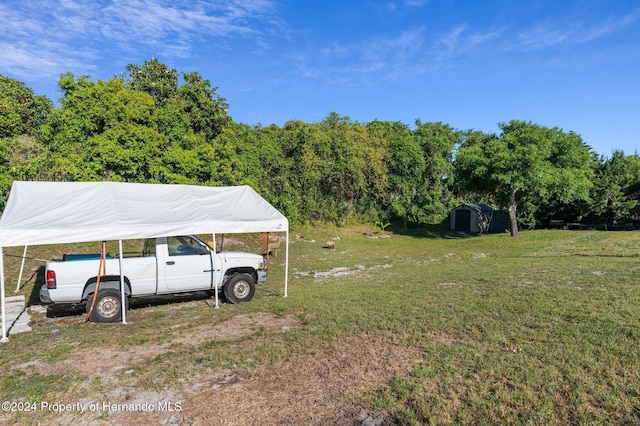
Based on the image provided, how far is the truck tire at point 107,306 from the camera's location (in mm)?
7602

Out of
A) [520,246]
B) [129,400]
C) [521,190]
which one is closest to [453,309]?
[129,400]

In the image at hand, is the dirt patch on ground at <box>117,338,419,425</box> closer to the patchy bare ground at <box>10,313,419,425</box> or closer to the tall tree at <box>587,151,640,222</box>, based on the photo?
the patchy bare ground at <box>10,313,419,425</box>

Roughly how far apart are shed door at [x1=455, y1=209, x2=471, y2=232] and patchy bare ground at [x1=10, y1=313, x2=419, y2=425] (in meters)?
26.8

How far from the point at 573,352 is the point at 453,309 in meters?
2.69

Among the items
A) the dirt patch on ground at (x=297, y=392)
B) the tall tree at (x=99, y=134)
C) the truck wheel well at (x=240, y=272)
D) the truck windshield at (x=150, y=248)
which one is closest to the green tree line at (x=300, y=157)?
the tall tree at (x=99, y=134)

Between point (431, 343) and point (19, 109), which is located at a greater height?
point (19, 109)

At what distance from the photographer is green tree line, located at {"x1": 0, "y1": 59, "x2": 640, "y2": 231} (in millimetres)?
17688

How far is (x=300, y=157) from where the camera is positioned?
2659 centimetres

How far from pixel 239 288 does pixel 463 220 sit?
84.1ft

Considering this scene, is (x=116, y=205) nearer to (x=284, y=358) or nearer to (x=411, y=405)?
(x=284, y=358)

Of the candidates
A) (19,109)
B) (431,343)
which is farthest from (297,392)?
(19,109)

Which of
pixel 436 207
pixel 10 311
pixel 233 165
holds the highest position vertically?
pixel 233 165

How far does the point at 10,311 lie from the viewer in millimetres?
8445

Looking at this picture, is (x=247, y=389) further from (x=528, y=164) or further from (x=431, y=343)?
(x=528, y=164)
